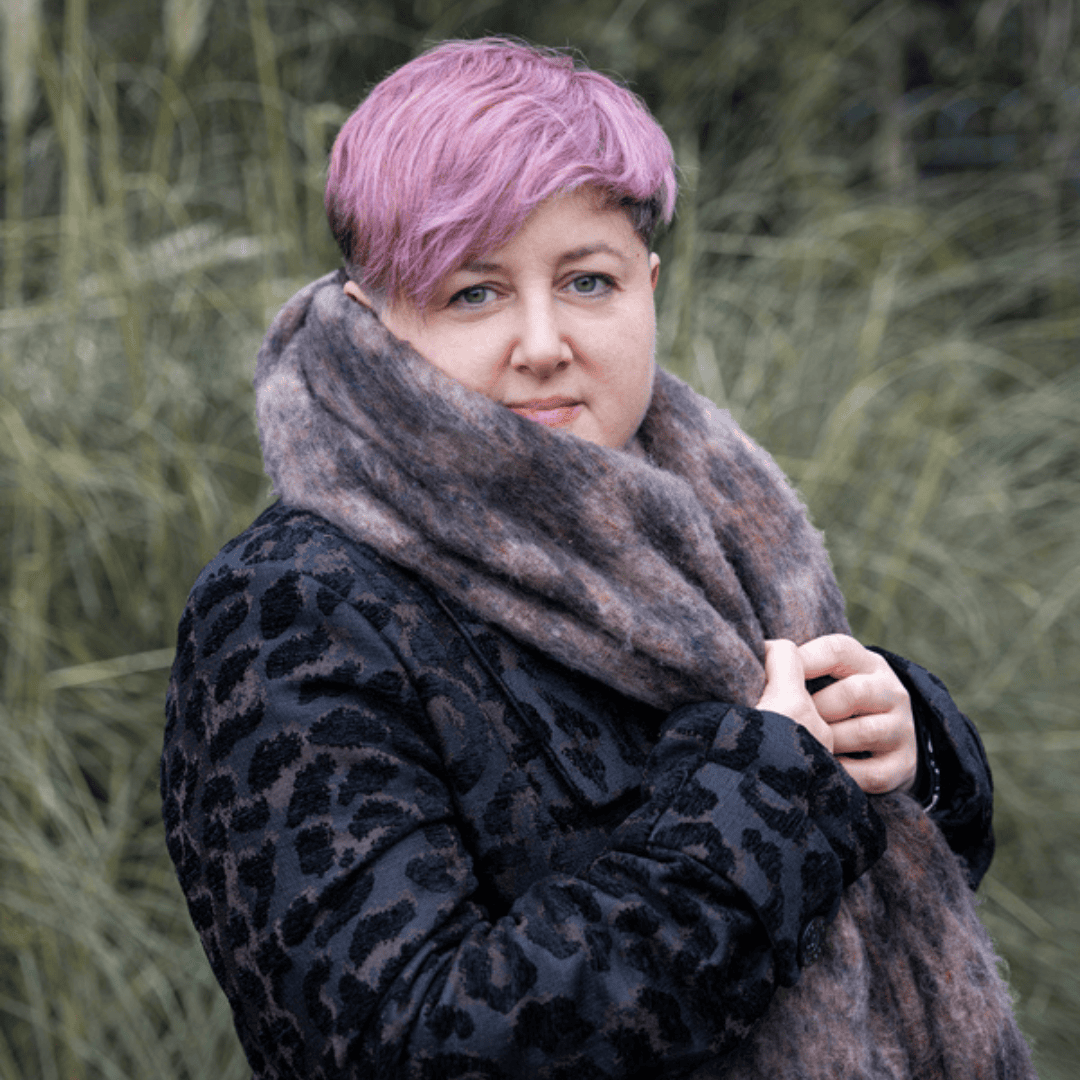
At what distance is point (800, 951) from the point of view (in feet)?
3.19

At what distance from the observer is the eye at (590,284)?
1.14 m

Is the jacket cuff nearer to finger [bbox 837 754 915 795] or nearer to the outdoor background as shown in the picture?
finger [bbox 837 754 915 795]

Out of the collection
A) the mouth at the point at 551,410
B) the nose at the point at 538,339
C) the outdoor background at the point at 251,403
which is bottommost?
the outdoor background at the point at 251,403

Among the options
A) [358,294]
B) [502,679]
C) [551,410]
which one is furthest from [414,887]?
[358,294]

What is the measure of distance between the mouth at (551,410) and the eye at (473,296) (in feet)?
0.34

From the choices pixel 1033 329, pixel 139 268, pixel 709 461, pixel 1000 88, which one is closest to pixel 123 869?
pixel 139 268

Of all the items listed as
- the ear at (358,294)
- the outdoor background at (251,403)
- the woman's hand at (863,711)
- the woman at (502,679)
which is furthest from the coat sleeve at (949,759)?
the outdoor background at (251,403)

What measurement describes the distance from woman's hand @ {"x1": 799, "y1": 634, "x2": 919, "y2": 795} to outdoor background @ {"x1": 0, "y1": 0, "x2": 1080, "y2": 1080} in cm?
109

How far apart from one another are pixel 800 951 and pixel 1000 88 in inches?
130

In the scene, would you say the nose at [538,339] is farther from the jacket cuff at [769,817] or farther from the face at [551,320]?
the jacket cuff at [769,817]

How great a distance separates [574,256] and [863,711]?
543 millimetres

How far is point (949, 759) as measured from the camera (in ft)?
4.30

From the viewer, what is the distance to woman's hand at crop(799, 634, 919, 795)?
1.17 metres

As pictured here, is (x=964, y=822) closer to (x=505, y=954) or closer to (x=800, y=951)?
(x=800, y=951)
